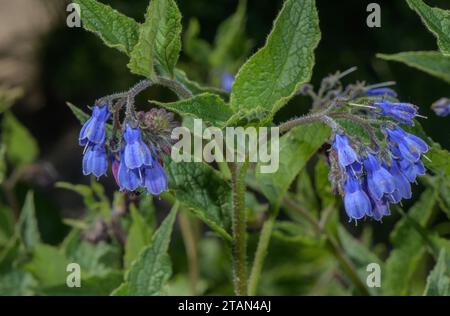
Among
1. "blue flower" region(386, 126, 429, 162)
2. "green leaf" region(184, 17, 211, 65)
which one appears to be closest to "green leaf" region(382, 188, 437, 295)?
"blue flower" region(386, 126, 429, 162)

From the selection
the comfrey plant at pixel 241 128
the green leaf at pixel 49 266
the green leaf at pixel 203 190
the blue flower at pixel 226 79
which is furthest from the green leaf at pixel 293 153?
the blue flower at pixel 226 79

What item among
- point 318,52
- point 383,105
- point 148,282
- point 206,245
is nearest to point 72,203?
point 206,245

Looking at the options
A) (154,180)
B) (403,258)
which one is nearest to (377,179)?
(154,180)

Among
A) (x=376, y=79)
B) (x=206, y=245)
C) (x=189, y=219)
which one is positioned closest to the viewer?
(x=189, y=219)

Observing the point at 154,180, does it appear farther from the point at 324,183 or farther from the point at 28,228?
the point at 28,228

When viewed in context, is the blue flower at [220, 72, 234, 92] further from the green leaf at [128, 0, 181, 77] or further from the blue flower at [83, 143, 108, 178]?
the blue flower at [83, 143, 108, 178]
